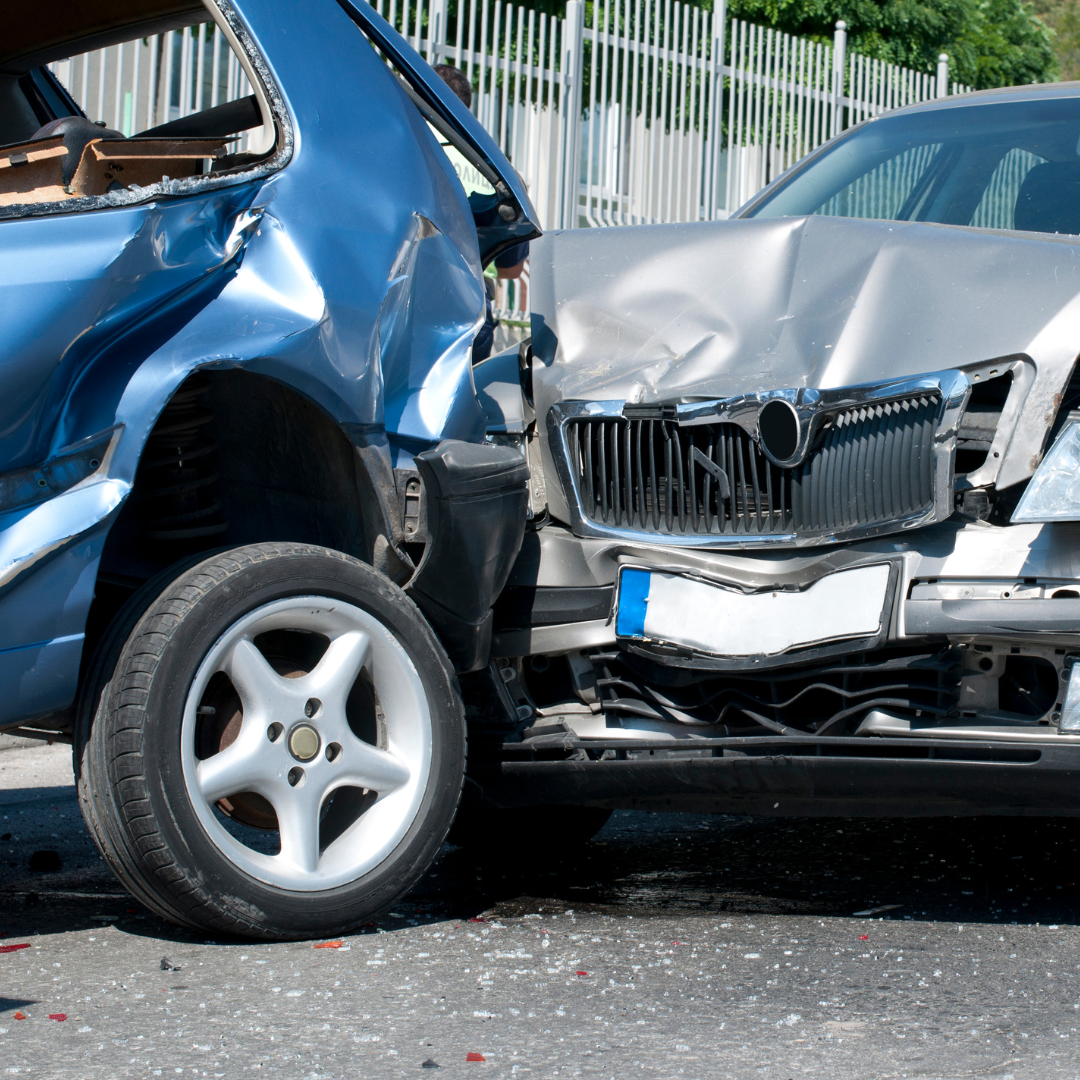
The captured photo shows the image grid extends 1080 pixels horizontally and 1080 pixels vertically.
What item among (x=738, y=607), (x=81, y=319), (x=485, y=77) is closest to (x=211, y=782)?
(x=81, y=319)

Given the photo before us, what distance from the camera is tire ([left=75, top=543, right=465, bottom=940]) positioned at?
2969 millimetres

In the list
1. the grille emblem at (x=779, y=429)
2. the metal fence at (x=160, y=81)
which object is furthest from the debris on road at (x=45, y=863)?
the metal fence at (x=160, y=81)

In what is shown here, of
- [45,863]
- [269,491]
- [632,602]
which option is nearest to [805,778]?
[632,602]

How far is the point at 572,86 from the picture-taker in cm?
1045

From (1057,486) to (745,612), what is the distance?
0.70 meters

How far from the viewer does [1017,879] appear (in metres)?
3.96

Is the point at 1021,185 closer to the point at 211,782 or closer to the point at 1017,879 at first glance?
the point at 1017,879

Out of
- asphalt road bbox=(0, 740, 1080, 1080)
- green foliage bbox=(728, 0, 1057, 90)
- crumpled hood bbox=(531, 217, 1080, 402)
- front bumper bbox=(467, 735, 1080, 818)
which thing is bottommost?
asphalt road bbox=(0, 740, 1080, 1080)

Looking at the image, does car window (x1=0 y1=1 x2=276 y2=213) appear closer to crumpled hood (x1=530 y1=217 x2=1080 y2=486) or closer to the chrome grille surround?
crumpled hood (x1=530 y1=217 x2=1080 y2=486)

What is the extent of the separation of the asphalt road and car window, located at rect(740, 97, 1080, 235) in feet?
5.90

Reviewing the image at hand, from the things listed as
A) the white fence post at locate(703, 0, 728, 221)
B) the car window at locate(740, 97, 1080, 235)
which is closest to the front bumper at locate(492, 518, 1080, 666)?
the car window at locate(740, 97, 1080, 235)

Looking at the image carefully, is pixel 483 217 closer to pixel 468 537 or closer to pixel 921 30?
pixel 468 537

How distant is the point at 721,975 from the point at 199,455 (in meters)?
1.55

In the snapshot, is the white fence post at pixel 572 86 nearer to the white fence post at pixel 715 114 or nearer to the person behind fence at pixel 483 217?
the white fence post at pixel 715 114
